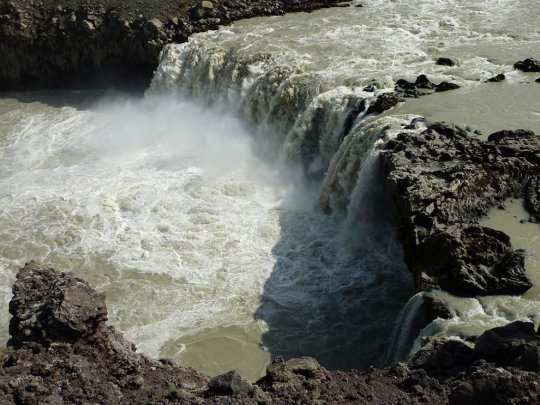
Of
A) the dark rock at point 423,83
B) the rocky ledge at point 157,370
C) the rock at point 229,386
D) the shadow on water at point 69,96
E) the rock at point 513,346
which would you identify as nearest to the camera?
the rock at point 513,346

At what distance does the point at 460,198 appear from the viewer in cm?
1425

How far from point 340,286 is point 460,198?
3.56 m

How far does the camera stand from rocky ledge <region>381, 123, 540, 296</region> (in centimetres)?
1230

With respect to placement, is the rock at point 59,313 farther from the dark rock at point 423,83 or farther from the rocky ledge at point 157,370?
the dark rock at point 423,83

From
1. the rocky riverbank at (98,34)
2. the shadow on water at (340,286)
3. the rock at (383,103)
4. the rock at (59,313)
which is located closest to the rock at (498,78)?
the rock at (383,103)

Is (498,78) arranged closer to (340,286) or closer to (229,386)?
(340,286)

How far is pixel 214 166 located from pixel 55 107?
9526 millimetres

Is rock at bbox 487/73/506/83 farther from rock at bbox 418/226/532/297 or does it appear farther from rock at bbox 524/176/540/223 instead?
rock at bbox 418/226/532/297

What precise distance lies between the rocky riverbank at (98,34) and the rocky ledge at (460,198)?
45.6 ft

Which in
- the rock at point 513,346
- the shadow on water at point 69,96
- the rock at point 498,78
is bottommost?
the shadow on water at point 69,96

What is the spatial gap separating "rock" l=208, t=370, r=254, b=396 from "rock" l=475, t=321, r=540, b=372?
321cm

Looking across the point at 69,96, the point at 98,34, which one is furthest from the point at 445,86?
the point at 69,96

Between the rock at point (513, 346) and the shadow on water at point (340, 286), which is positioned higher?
the rock at point (513, 346)

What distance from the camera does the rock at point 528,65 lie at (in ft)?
67.1
